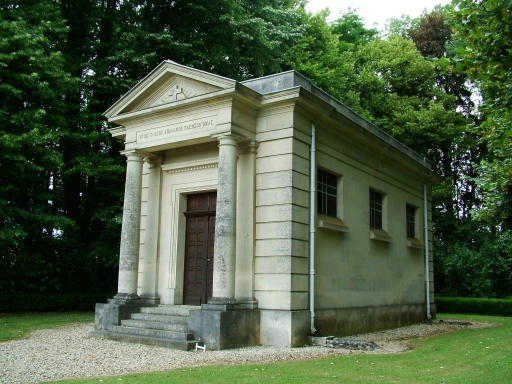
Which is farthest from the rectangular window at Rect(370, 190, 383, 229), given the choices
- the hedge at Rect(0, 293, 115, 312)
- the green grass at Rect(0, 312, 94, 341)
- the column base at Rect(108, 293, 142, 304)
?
the hedge at Rect(0, 293, 115, 312)

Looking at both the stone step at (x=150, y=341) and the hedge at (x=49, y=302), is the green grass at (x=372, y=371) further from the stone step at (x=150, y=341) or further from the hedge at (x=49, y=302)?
the hedge at (x=49, y=302)

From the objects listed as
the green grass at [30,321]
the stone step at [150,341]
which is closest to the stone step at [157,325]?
the stone step at [150,341]

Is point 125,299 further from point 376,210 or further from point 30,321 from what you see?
point 376,210

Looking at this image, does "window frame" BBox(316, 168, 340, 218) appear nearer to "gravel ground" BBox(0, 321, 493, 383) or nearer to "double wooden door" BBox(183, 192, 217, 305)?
"double wooden door" BBox(183, 192, 217, 305)

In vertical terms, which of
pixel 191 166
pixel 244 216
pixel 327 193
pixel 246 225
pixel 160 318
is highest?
pixel 191 166

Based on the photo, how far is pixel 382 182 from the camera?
16547 mm

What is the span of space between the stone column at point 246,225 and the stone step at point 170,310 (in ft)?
5.12

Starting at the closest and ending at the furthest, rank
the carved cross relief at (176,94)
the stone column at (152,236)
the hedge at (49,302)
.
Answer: the carved cross relief at (176,94)
the stone column at (152,236)
the hedge at (49,302)

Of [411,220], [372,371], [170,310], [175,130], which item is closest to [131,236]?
[170,310]

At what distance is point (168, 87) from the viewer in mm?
13180

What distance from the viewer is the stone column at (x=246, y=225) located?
467 inches

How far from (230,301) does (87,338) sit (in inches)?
145

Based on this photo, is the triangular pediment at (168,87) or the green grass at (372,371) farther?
the triangular pediment at (168,87)

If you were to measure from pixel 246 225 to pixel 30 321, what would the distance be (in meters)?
8.05
